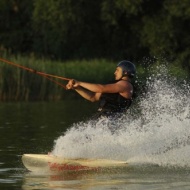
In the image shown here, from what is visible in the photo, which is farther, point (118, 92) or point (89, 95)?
point (89, 95)

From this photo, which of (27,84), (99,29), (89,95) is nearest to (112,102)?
(89,95)

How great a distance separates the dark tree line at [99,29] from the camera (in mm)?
55031

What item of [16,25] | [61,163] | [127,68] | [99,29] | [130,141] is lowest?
[61,163]

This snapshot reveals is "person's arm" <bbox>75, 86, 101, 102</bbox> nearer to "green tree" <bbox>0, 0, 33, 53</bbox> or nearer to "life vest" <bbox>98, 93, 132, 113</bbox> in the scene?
"life vest" <bbox>98, 93, 132, 113</bbox>

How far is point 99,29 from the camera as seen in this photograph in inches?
2368

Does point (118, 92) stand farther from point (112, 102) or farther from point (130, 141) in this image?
point (130, 141)

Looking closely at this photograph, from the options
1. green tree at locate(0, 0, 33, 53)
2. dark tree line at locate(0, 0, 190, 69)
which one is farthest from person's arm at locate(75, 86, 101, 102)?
green tree at locate(0, 0, 33, 53)

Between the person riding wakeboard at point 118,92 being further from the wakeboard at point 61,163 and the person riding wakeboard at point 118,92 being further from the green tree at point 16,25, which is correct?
the green tree at point 16,25

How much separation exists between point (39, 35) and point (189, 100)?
144 feet

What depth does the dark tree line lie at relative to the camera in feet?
181

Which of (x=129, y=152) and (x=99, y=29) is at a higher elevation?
(x=99, y=29)

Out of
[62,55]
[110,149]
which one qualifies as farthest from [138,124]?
[62,55]

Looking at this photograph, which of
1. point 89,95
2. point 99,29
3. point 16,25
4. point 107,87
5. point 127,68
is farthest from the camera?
point 16,25

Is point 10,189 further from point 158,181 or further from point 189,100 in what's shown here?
point 189,100
